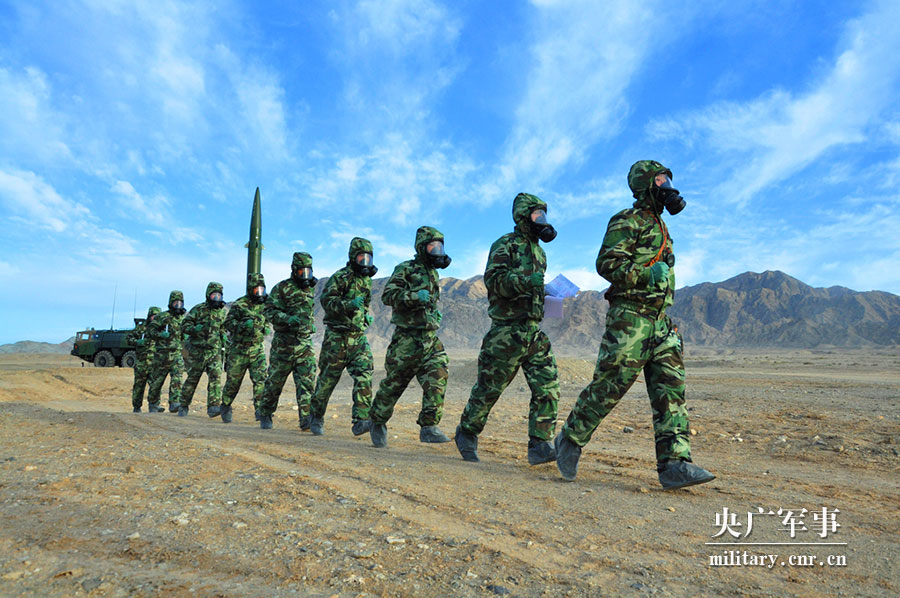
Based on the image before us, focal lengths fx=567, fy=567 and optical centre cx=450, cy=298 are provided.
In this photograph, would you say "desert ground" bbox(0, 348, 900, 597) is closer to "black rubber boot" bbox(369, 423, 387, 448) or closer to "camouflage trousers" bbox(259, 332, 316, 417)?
"black rubber boot" bbox(369, 423, 387, 448)

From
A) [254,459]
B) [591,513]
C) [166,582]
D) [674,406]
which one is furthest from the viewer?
[254,459]

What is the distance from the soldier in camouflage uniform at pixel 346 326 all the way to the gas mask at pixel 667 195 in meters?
4.14

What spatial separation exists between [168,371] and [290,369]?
227 inches

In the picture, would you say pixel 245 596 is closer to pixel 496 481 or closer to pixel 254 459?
pixel 496 481

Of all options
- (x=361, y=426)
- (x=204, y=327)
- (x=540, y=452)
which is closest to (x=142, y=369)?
(x=204, y=327)

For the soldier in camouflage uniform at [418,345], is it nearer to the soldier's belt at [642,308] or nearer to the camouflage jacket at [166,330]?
the soldier's belt at [642,308]

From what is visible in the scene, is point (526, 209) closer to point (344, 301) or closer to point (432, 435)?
point (432, 435)

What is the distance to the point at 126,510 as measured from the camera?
3.11 metres

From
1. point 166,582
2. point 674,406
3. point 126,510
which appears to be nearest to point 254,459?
point 126,510

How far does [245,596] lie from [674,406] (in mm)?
3128

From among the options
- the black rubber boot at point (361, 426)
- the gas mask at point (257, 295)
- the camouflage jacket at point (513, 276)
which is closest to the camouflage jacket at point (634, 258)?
the camouflage jacket at point (513, 276)

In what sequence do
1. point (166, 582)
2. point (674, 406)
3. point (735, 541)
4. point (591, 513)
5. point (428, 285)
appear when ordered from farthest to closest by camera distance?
point (428, 285) → point (674, 406) → point (591, 513) → point (735, 541) → point (166, 582)

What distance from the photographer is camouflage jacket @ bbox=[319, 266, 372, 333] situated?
7.41 metres

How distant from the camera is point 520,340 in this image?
5004mm
